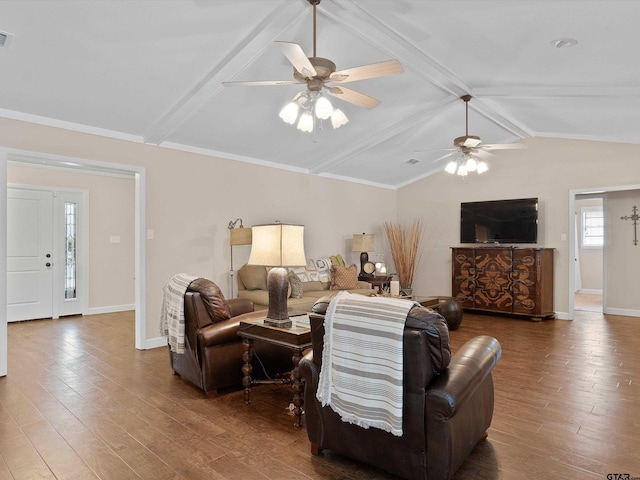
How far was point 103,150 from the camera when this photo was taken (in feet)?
14.2

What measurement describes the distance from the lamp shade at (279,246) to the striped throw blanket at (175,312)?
2.70 ft

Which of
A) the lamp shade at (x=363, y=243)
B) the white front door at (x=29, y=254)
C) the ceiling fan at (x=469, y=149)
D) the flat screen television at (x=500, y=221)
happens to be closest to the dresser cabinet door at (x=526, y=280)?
the flat screen television at (x=500, y=221)

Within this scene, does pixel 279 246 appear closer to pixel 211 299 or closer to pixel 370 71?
pixel 211 299

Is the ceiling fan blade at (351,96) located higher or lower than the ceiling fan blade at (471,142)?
lower

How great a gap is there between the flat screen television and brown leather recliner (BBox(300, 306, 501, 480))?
5.12 meters

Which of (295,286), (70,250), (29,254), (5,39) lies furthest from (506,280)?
(29,254)

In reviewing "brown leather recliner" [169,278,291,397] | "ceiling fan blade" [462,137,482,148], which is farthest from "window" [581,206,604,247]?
"brown leather recliner" [169,278,291,397]

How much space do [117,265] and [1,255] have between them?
356 centimetres

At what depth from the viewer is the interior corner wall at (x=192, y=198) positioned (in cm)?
416

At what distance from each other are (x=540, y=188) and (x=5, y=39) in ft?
22.7

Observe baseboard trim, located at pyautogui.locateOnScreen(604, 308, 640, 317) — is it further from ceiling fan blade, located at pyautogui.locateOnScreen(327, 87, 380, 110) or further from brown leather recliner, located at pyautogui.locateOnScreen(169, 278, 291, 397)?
brown leather recliner, located at pyautogui.locateOnScreen(169, 278, 291, 397)

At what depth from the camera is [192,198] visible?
5062 mm

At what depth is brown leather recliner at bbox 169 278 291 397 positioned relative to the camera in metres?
3.12

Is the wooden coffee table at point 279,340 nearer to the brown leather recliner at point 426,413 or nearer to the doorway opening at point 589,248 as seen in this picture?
the brown leather recliner at point 426,413
